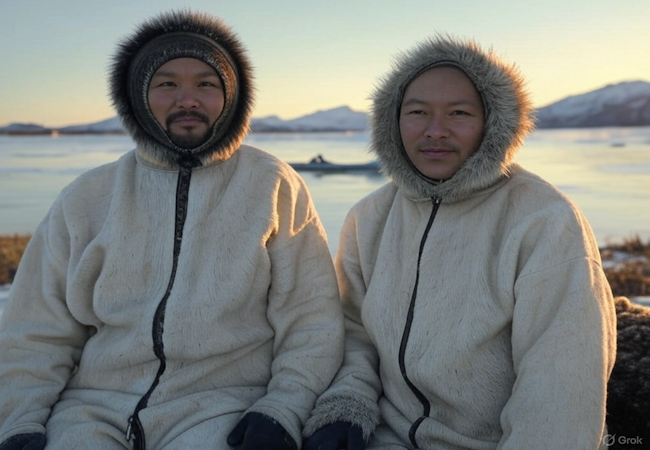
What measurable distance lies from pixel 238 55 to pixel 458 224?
892 millimetres

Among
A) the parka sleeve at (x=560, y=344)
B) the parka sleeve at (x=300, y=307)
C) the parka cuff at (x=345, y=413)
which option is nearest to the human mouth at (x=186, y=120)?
the parka sleeve at (x=300, y=307)

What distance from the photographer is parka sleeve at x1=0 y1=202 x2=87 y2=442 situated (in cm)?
221

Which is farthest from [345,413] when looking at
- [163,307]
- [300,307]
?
[163,307]

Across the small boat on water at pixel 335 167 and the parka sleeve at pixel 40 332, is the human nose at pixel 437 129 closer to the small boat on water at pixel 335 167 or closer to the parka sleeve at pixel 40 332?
the parka sleeve at pixel 40 332

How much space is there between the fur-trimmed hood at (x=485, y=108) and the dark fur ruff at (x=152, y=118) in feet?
1.61

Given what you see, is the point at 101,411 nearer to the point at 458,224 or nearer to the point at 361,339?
the point at 361,339

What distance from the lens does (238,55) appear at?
2.34 metres

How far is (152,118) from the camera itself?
2.26 meters

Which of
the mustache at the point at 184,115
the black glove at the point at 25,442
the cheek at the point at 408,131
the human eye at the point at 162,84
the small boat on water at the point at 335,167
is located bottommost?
the small boat on water at the point at 335,167

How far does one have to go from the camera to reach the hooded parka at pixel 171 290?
217cm

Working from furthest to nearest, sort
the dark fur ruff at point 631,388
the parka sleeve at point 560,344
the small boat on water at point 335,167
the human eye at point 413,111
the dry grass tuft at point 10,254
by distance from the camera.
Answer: the small boat on water at point 335,167
the dry grass tuft at point 10,254
the dark fur ruff at point 631,388
the human eye at point 413,111
the parka sleeve at point 560,344

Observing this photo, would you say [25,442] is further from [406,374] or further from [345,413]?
[406,374]

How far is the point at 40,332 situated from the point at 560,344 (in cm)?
154

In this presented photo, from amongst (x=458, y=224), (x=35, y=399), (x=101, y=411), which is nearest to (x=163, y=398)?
(x=101, y=411)
